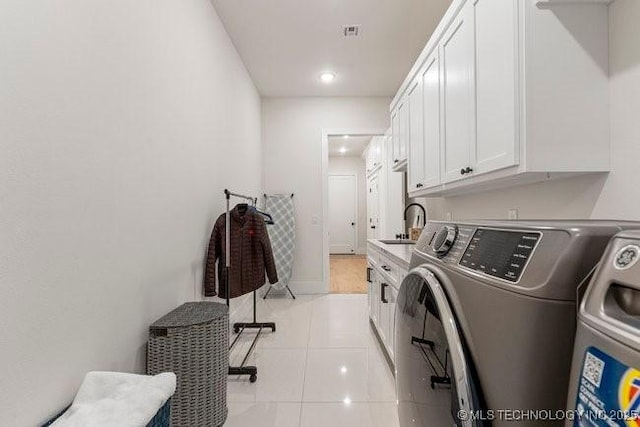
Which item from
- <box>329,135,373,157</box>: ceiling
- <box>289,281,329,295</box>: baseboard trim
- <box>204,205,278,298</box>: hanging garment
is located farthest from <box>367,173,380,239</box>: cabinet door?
<box>204,205,278,298</box>: hanging garment

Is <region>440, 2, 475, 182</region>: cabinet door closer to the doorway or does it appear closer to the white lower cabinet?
the white lower cabinet

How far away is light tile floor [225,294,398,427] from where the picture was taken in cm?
171

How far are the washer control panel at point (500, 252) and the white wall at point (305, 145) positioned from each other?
3557mm

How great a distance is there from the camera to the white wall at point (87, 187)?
2.75 feet

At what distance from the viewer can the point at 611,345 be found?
40cm

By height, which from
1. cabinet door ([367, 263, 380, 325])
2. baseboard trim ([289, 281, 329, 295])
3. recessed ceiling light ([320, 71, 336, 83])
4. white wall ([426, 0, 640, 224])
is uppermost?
recessed ceiling light ([320, 71, 336, 83])

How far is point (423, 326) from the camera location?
0.88m

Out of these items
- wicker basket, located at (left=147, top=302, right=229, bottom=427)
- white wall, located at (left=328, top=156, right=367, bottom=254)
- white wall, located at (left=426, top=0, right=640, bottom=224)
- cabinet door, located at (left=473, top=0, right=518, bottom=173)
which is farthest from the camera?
white wall, located at (left=328, top=156, right=367, bottom=254)

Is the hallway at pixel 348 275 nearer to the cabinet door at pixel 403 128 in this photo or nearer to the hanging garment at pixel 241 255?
the hanging garment at pixel 241 255

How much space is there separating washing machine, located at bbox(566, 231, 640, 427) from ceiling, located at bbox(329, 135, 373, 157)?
18.2ft

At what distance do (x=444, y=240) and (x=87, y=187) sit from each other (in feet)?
4.11

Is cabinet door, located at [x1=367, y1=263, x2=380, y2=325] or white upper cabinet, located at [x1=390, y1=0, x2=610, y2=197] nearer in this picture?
white upper cabinet, located at [x1=390, y1=0, x2=610, y2=197]

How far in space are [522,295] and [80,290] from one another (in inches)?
52.0

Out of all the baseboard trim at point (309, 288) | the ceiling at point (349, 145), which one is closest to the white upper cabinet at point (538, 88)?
the baseboard trim at point (309, 288)
